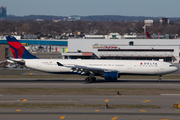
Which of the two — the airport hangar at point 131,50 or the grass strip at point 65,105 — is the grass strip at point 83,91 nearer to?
the grass strip at point 65,105

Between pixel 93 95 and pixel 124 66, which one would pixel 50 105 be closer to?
pixel 93 95

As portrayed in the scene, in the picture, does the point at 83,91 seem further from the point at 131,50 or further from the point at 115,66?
the point at 131,50

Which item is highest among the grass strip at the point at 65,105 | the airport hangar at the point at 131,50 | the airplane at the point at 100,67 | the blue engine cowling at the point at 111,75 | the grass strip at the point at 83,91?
the airport hangar at the point at 131,50

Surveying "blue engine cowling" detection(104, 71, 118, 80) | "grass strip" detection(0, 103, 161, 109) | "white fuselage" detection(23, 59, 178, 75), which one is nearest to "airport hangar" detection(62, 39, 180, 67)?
"white fuselage" detection(23, 59, 178, 75)

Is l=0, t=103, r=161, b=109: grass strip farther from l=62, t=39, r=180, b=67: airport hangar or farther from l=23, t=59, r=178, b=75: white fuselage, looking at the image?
l=62, t=39, r=180, b=67: airport hangar

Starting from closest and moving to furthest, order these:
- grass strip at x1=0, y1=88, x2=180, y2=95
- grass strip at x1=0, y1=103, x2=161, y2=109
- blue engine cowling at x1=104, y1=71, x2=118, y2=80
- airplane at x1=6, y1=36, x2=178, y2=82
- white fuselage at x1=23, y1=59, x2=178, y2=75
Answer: grass strip at x1=0, y1=103, x2=161, y2=109 → grass strip at x1=0, y1=88, x2=180, y2=95 → blue engine cowling at x1=104, y1=71, x2=118, y2=80 → airplane at x1=6, y1=36, x2=178, y2=82 → white fuselage at x1=23, y1=59, x2=178, y2=75

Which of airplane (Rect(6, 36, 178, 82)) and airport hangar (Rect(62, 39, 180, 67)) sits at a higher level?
airport hangar (Rect(62, 39, 180, 67))

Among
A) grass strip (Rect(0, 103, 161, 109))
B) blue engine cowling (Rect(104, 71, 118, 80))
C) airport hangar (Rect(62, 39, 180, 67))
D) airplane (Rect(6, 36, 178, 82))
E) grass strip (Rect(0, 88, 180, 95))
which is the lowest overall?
grass strip (Rect(0, 103, 161, 109))

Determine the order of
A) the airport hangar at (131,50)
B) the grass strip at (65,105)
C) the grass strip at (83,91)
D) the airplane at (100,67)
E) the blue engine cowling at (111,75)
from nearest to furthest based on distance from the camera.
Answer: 1. the grass strip at (65,105)
2. the grass strip at (83,91)
3. the blue engine cowling at (111,75)
4. the airplane at (100,67)
5. the airport hangar at (131,50)

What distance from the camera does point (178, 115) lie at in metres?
24.0

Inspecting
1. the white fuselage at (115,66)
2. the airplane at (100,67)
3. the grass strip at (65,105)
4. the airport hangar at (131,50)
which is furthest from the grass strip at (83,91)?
the airport hangar at (131,50)

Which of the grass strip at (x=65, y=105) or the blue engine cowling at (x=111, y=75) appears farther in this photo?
the blue engine cowling at (x=111, y=75)

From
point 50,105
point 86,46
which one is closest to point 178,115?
point 50,105

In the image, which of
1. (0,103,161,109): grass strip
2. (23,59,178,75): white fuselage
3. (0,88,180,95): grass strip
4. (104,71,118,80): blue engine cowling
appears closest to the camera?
(0,103,161,109): grass strip
